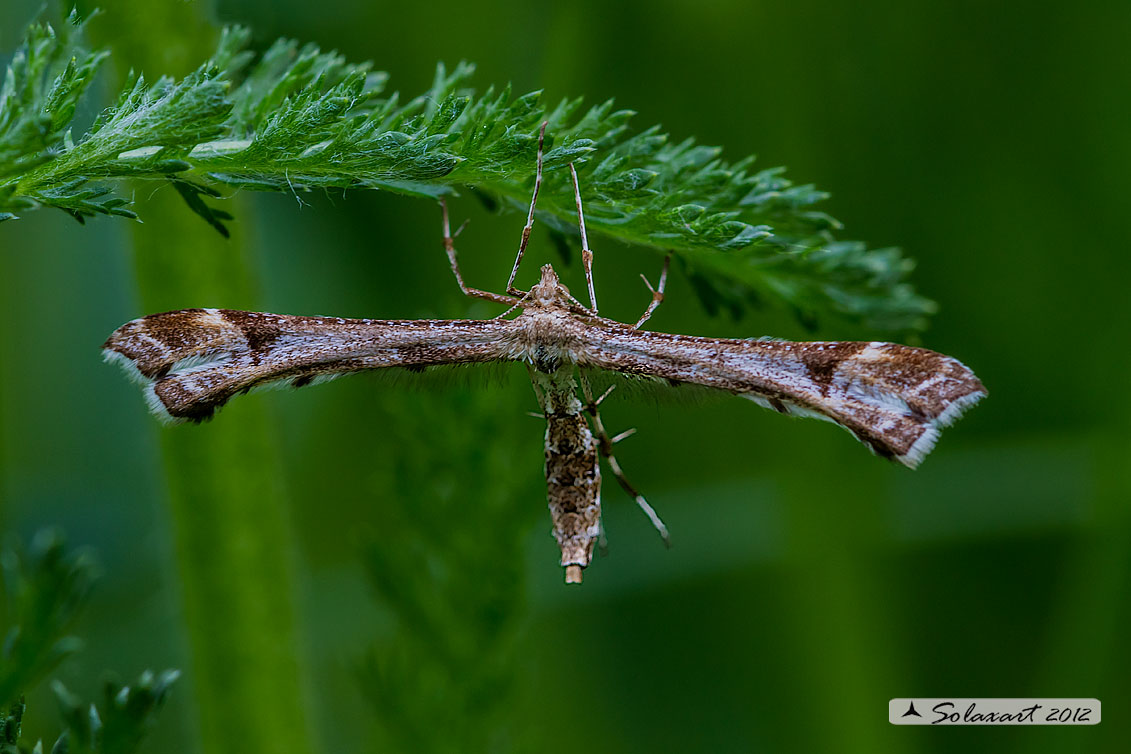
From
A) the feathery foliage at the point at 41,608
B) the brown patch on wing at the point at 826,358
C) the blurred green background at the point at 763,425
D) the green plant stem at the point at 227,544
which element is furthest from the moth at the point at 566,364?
the blurred green background at the point at 763,425

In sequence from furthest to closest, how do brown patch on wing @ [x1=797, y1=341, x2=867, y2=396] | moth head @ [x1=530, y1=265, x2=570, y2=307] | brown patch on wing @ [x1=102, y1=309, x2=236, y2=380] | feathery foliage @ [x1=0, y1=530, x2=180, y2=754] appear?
moth head @ [x1=530, y1=265, x2=570, y2=307], brown patch on wing @ [x1=797, y1=341, x2=867, y2=396], brown patch on wing @ [x1=102, y1=309, x2=236, y2=380], feathery foliage @ [x1=0, y1=530, x2=180, y2=754]

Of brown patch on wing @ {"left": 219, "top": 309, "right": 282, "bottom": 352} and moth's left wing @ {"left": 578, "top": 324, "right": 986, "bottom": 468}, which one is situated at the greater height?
brown patch on wing @ {"left": 219, "top": 309, "right": 282, "bottom": 352}

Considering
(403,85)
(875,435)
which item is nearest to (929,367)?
(875,435)

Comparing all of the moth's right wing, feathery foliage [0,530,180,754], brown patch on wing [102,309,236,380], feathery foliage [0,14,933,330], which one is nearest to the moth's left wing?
feathery foliage [0,14,933,330]

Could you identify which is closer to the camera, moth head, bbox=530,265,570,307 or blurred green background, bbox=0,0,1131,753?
moth head, bbox=530,265,570,307

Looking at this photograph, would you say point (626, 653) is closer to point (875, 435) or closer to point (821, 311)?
point (821, 311)

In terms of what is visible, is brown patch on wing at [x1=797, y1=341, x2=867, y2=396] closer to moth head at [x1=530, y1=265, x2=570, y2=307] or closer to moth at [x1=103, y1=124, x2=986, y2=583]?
moth at [x1=103, y1=124, x2=986, y2=583]

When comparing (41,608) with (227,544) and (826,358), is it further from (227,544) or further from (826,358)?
(826,358)
